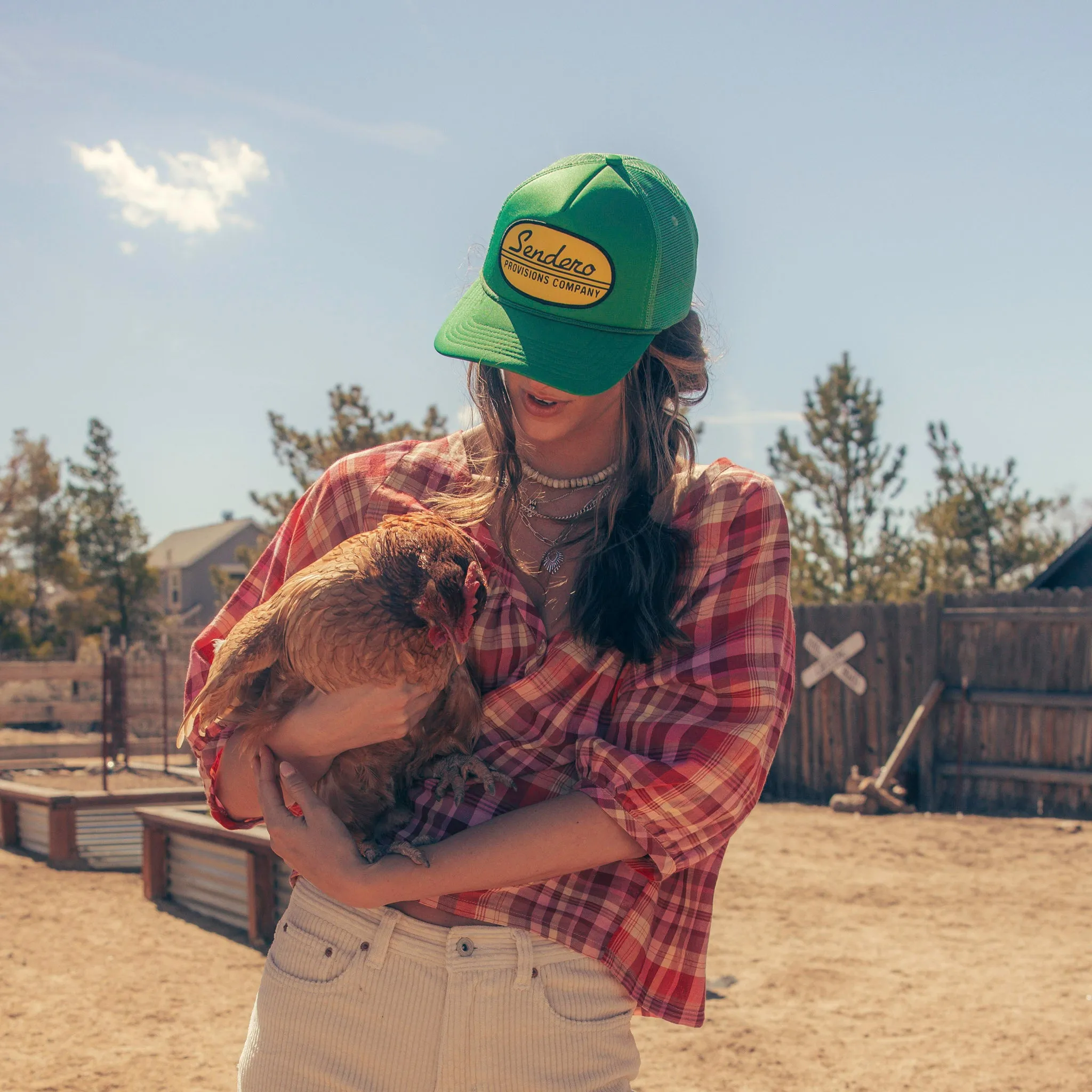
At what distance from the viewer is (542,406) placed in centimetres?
178

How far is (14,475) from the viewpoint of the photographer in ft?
122

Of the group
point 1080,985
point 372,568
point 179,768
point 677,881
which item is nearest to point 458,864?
point 677,881

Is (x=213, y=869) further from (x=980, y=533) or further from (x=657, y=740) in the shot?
(x=980, y=533)

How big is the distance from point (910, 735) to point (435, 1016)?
10.8 m

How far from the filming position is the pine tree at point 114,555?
→ 1547 inches

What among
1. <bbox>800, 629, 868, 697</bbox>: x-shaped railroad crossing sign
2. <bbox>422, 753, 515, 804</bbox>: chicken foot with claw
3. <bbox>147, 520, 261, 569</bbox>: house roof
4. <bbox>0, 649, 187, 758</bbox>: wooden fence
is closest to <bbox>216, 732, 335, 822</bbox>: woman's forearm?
<bbox>422, 753, 515, 804</bbox>: chicken foot with claw

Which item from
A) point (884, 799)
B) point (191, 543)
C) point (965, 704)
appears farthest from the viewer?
point (191, 543)

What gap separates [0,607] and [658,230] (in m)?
37.8

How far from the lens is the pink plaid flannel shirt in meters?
1.56

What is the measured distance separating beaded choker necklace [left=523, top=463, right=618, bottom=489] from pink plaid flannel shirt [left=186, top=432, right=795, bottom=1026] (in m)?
0.16

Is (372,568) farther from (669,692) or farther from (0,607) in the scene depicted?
(0,607)

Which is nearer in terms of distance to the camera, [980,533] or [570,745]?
[570,745]

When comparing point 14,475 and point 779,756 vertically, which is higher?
point 14,475

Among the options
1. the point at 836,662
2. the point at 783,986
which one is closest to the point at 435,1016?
the point at 783,986
